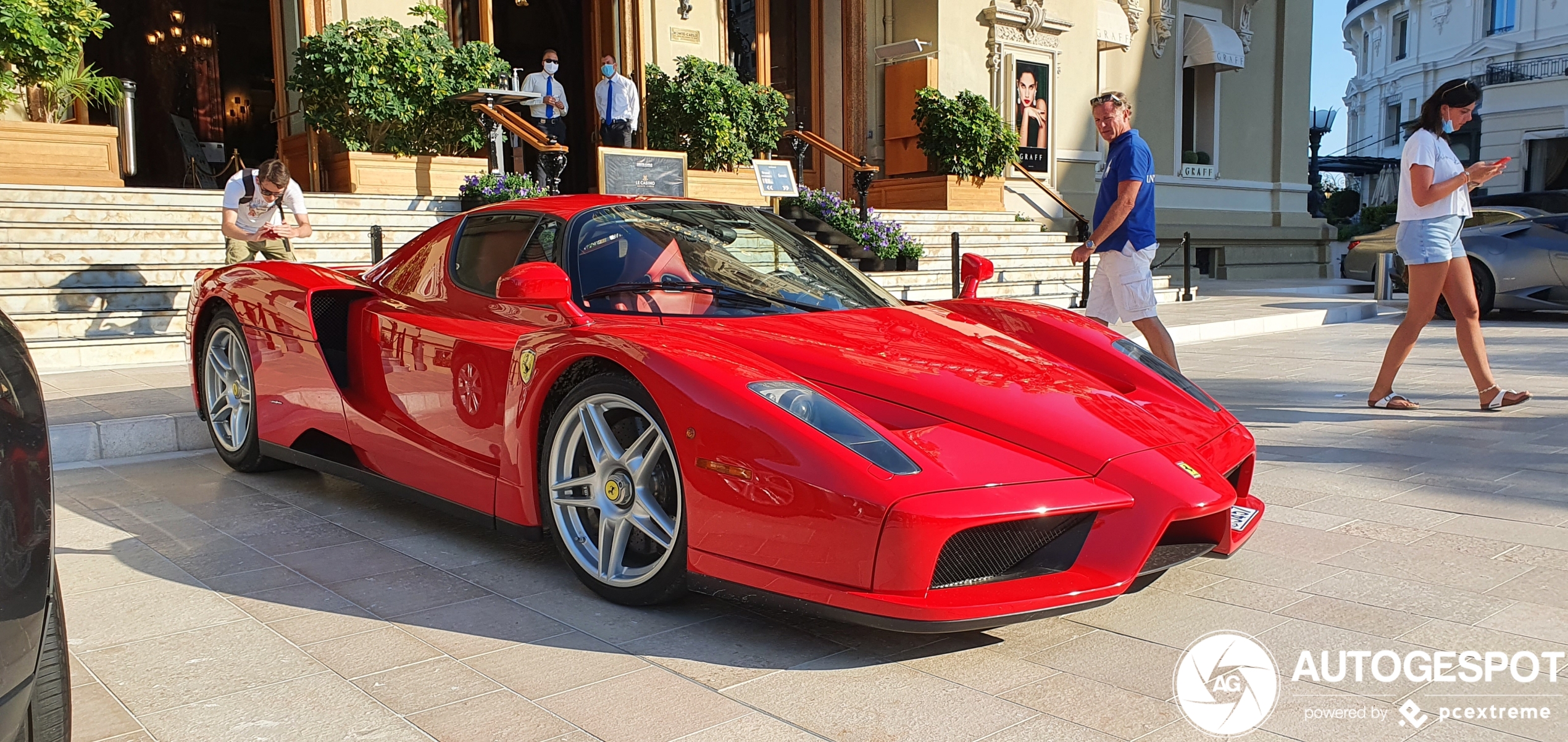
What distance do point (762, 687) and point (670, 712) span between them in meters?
0.24

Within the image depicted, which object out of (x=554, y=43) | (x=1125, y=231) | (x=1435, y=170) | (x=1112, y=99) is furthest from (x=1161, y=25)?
(x=1125, y=231)

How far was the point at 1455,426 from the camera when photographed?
5820 millimetres

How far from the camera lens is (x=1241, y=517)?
330 cm

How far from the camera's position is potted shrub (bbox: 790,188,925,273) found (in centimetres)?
1308

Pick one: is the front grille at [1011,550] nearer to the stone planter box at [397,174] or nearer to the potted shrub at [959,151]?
the stone planter box at [397,174]

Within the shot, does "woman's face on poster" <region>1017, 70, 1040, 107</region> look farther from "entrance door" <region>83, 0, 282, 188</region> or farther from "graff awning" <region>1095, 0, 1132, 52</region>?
"entrance door" <region>83, 0, 282, 188</region>

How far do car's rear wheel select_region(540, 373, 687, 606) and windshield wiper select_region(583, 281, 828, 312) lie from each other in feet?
1.62

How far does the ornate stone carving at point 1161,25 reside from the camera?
22594 millimetres

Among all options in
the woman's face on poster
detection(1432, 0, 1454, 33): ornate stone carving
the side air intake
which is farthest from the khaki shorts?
detection(1432, 0, 1454, 33): ornate stone carving

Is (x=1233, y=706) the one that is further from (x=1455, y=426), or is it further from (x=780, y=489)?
(x=1455, y=426)

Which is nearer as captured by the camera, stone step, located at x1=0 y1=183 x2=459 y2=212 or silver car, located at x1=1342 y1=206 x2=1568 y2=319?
stone step, located at x1=0 y1=183 x2=459 y2=212

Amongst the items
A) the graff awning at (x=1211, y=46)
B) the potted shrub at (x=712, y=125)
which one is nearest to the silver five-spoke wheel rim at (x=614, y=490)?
the potted shrub at (x=712, y=125)

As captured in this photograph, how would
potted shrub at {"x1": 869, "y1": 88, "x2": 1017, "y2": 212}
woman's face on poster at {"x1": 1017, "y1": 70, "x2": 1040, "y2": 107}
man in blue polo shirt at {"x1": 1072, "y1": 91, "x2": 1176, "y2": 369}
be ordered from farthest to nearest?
woman's face on poster at {"x1": 1017, "y1": 70, "x2": 1040, "y2": 107} → potted shrub at {"x1": 869, "y1": 88, "x2": 1017, "y2": 212} → man in blue polo shirt at {"x1": 1072, "y1": 91, "x2": 1176, "y2": 369}

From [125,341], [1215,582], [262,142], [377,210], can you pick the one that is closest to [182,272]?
[125,341]
